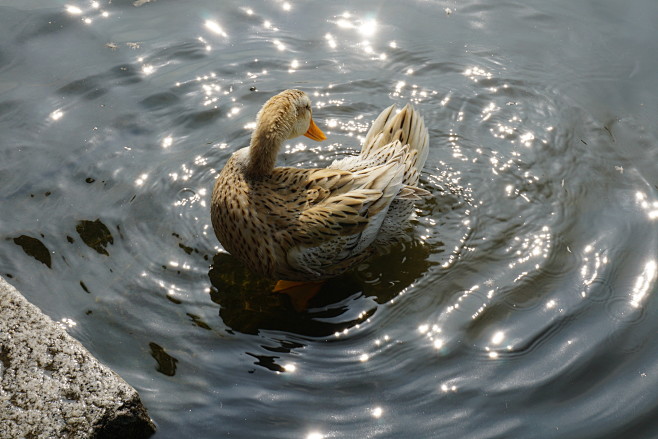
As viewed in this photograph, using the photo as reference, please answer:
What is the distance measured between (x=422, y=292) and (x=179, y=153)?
2471 mm

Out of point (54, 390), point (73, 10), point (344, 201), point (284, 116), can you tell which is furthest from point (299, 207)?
point (73, 10)

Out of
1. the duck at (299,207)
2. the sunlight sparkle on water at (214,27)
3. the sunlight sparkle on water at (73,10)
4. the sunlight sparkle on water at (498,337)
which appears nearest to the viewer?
the sunlight sparkle on water at (498,337)

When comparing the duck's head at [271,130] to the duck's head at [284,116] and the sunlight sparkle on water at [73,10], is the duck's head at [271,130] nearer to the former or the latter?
the duck's head at [284,116]

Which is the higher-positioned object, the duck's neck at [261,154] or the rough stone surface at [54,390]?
the duck's neck at [261,154]

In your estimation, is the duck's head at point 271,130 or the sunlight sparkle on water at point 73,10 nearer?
the duck's head at point 271,130

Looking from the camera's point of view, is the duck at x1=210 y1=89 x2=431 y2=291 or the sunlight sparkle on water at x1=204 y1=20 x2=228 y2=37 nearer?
the duck at x1=210 y1=89 x2=431 y2=291

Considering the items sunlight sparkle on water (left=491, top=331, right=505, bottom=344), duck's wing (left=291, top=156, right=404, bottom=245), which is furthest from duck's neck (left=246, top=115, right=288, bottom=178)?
sunlight sparkle on water (left=491, top=331, right=505, bottom=344)

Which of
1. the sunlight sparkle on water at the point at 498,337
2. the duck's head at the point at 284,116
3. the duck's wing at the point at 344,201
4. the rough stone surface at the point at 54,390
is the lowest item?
the rough stone surface at the point at 54,390

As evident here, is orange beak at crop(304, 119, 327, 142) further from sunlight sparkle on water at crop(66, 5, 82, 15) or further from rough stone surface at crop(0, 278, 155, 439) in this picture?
sunlight sparkle on water at crop(66, 5, 82, 15)

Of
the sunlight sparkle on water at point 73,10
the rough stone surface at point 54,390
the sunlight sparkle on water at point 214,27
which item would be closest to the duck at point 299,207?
the rough stone surface at point 54,390

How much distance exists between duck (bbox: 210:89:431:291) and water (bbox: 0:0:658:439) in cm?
30

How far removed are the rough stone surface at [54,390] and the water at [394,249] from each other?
33cm

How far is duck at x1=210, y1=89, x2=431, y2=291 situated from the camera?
4.66 m

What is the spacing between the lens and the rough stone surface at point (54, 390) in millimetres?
3500
